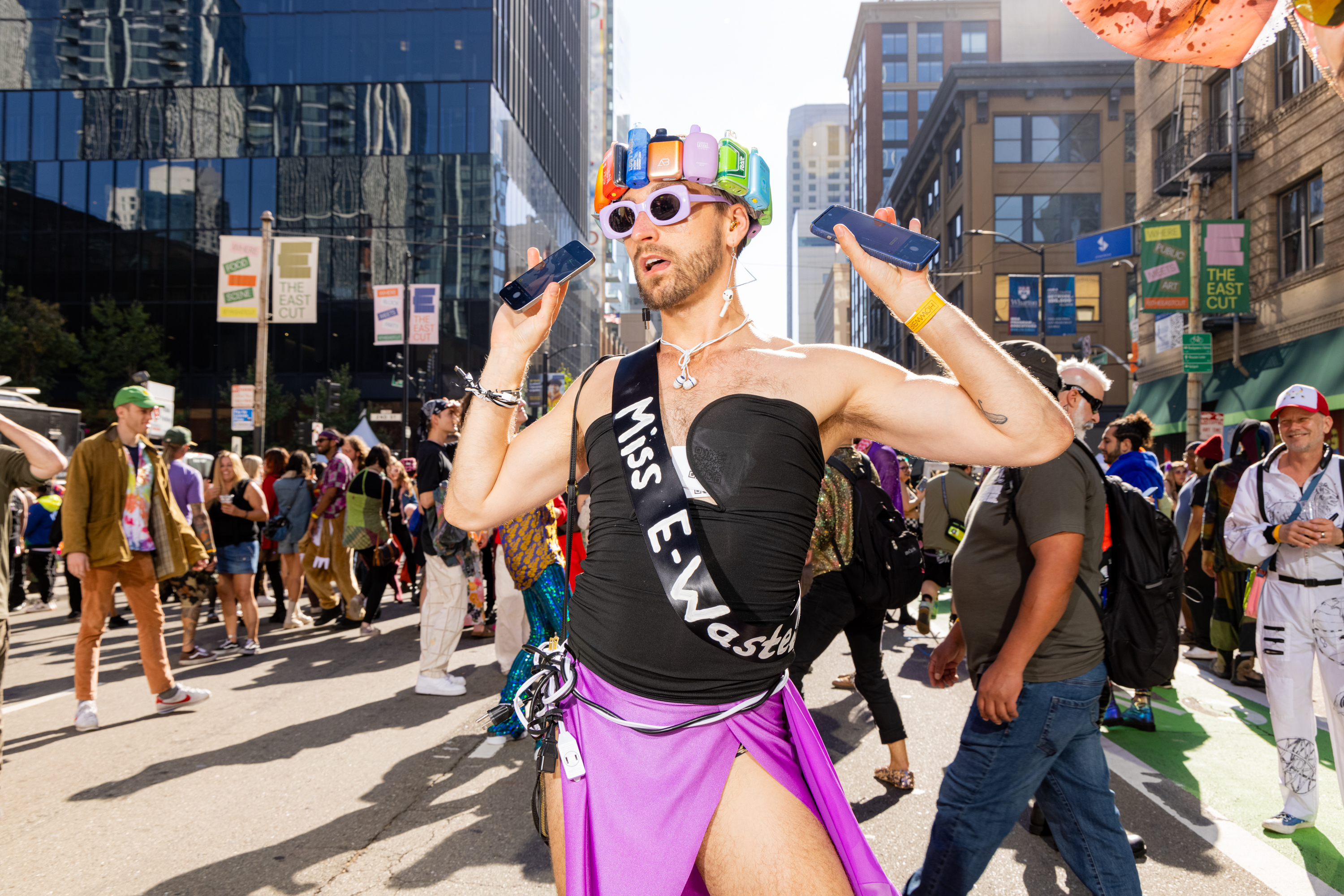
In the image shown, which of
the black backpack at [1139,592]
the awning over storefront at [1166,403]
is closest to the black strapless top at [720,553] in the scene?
the black backpack at [1139,592]

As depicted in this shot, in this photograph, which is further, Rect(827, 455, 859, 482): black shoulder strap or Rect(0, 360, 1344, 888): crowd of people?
Rect(827, 455, 859, 482): black shoulder strap

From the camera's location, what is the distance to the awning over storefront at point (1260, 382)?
15664 mm

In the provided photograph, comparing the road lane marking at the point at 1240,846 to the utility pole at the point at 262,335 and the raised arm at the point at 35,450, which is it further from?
the utility pole at the point at 262,335

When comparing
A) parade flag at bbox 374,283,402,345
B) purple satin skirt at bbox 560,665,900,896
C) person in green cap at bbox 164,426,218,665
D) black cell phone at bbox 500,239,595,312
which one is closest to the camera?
purple satin skirt at bbox 560,665,900,896

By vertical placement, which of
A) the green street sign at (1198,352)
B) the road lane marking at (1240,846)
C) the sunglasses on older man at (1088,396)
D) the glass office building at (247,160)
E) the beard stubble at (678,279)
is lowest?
the road lane marking at (1240,846)

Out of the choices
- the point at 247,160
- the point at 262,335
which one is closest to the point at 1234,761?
the point at 262,335

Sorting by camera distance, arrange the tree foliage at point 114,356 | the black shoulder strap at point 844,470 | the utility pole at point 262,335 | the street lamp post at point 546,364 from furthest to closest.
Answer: the tree foliage at point 114,356 < the street lamp post at point 546,364 < the utility pole at point 262,335 < the black shoulder strap at point 844,470

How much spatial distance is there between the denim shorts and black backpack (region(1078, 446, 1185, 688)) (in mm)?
7963

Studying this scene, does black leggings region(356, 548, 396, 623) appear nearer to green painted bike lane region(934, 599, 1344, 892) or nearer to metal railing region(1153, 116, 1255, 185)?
green painted bike lane region(934, 599, 1344, 892)

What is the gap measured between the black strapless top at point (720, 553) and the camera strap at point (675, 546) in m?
0.02

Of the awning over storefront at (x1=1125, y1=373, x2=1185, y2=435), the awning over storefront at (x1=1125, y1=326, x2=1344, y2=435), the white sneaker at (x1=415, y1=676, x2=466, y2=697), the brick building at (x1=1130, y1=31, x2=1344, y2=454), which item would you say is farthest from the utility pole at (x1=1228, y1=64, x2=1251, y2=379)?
the white sneaker at (x1=415, y1=676, x2=466, y2=697)

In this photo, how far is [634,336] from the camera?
85.4 meters

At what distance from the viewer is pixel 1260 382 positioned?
18.3m

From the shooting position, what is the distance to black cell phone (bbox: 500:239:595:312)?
6.93ft
